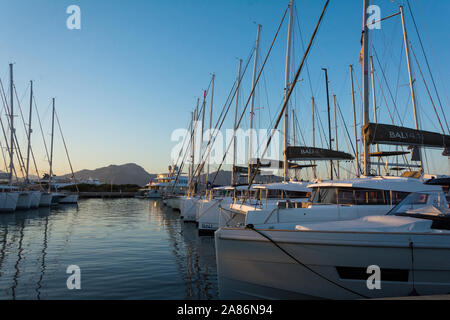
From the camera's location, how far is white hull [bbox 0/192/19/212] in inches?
1188

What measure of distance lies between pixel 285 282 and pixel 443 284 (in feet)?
9.44

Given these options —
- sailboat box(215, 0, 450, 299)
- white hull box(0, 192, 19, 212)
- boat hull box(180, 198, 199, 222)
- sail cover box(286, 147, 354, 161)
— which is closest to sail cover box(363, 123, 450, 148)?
sailboat box(215, 0, 450, 299)

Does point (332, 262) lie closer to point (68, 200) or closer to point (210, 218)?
point (210, 218)

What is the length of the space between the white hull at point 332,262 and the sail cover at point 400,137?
271 inches

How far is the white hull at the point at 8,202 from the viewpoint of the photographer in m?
30.2

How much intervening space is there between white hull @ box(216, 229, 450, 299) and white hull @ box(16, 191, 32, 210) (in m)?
35.6

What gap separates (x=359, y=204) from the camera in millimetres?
10055

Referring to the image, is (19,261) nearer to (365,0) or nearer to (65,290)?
(65,290)

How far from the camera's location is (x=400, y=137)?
11938mm

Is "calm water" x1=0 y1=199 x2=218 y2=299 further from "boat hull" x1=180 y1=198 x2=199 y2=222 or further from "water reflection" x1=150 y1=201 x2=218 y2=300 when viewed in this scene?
"boat hull" x1=180 y1=198 x2=199 y2=222

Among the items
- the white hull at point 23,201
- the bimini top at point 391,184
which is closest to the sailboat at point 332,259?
the bimini top at point 391,184

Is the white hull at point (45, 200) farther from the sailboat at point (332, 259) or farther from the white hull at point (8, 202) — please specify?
the sailboat at point (332, 259)
